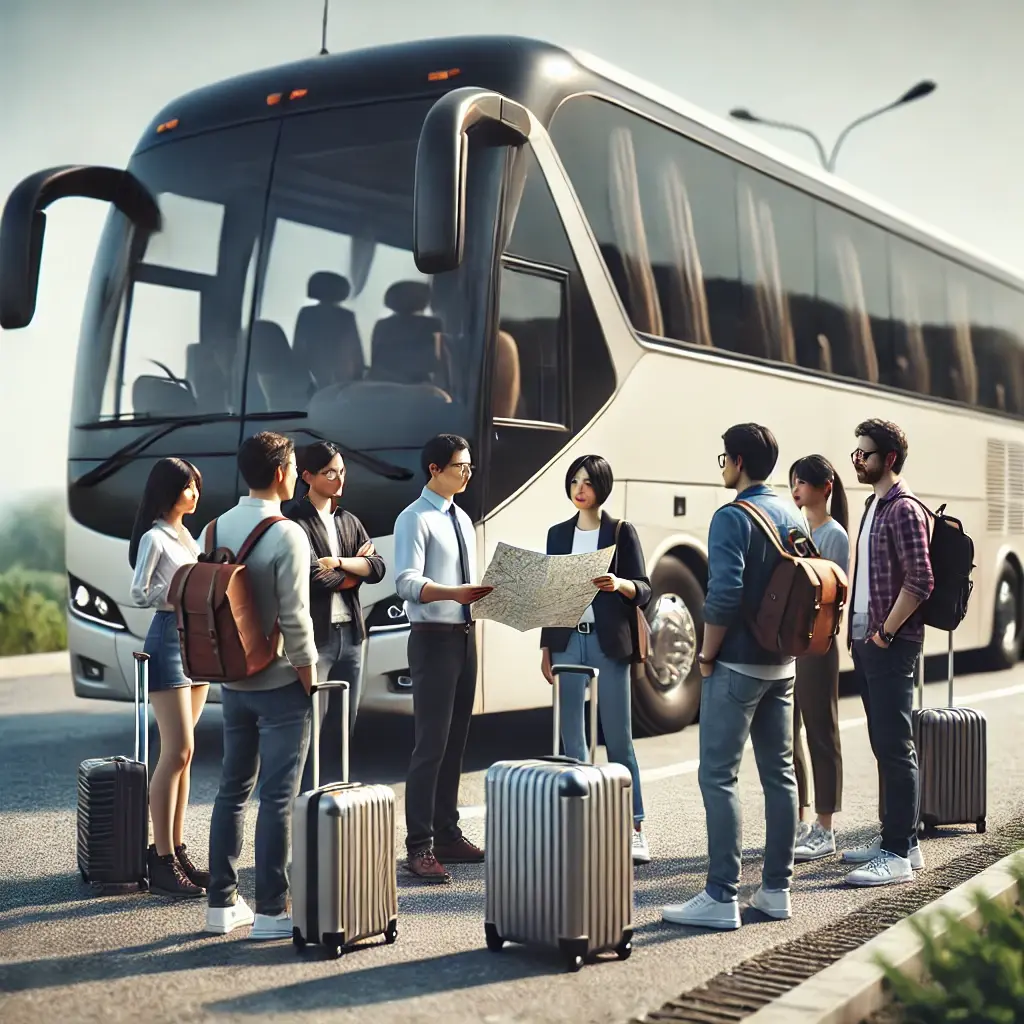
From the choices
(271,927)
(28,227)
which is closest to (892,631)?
(271,927)

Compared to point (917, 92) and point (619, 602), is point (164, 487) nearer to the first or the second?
point (619, 602)

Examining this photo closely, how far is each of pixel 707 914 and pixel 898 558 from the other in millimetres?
1669

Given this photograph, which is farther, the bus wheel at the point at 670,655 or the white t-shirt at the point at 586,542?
the bus wheel at the point at 670,655

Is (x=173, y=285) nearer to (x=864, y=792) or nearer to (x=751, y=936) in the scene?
(x=864, y=792)

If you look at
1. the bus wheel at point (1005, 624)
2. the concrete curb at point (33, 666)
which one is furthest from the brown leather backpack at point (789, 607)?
the concrete curb at point (33, 666)

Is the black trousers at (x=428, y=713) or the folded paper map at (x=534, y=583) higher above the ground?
the folded paper map at (x=534, y=583)

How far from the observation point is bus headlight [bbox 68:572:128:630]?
938 cm

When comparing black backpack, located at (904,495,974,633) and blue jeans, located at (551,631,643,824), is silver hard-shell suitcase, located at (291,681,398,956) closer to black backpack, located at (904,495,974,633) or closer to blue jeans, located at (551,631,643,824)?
blue jeans, located at (551,631,643,824)

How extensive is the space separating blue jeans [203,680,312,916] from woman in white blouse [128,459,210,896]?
2.08 feet

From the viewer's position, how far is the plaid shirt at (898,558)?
6.34 meters

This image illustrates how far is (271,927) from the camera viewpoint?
540 centimetres

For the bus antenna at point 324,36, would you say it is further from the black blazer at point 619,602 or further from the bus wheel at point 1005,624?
the bus wheel at point 1005,624

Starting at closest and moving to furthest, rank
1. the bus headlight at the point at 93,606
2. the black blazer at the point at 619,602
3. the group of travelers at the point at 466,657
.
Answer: the group of travelers at the point at 466,657, the black blazer at the point at 619,602, the bus headlight at the point at 93,606

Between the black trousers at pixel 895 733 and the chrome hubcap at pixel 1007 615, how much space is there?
1050 centimetres
